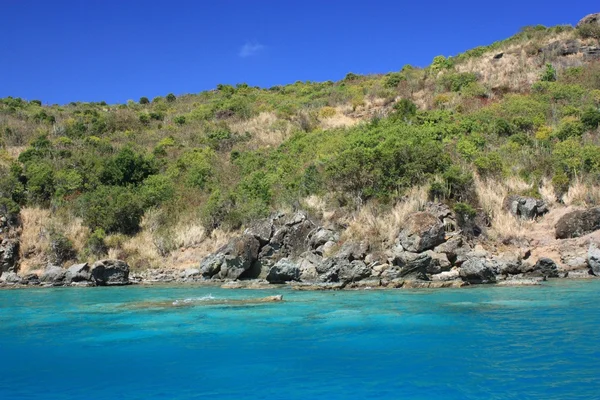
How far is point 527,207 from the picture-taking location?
23.2 meters

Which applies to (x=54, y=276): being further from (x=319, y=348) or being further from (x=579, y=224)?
(x=579, y=224)

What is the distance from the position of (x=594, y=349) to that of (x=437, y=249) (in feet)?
39.8

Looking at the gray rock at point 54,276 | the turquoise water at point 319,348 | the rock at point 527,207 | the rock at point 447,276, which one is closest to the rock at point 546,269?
the rock at point 447,276

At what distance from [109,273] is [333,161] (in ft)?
39.5

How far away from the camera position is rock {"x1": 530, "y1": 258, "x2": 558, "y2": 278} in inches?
730

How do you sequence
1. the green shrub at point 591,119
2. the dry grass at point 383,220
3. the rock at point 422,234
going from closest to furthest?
the rock at point 422,234
the dry grass at point 383,220
the green shrub at point 591,119

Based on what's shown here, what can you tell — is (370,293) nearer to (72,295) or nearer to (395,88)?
(72,295)

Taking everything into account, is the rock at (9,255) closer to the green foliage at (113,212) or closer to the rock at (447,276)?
the green foliage at (113,212)

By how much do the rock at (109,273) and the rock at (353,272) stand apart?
992cm

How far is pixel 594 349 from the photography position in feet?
28.2

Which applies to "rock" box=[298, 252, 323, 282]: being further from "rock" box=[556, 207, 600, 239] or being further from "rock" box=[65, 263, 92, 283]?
"rock" box=[556, 207, 600, 239]

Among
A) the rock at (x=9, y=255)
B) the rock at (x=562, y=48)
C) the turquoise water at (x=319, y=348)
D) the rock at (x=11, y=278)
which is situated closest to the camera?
the turquoise water at (x=319, y=348)

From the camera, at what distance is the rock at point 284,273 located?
2059 centimetres

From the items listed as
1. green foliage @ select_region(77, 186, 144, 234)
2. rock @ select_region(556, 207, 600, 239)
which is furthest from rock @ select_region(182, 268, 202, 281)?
rock @ select_region(556, 207, 600, 239)
